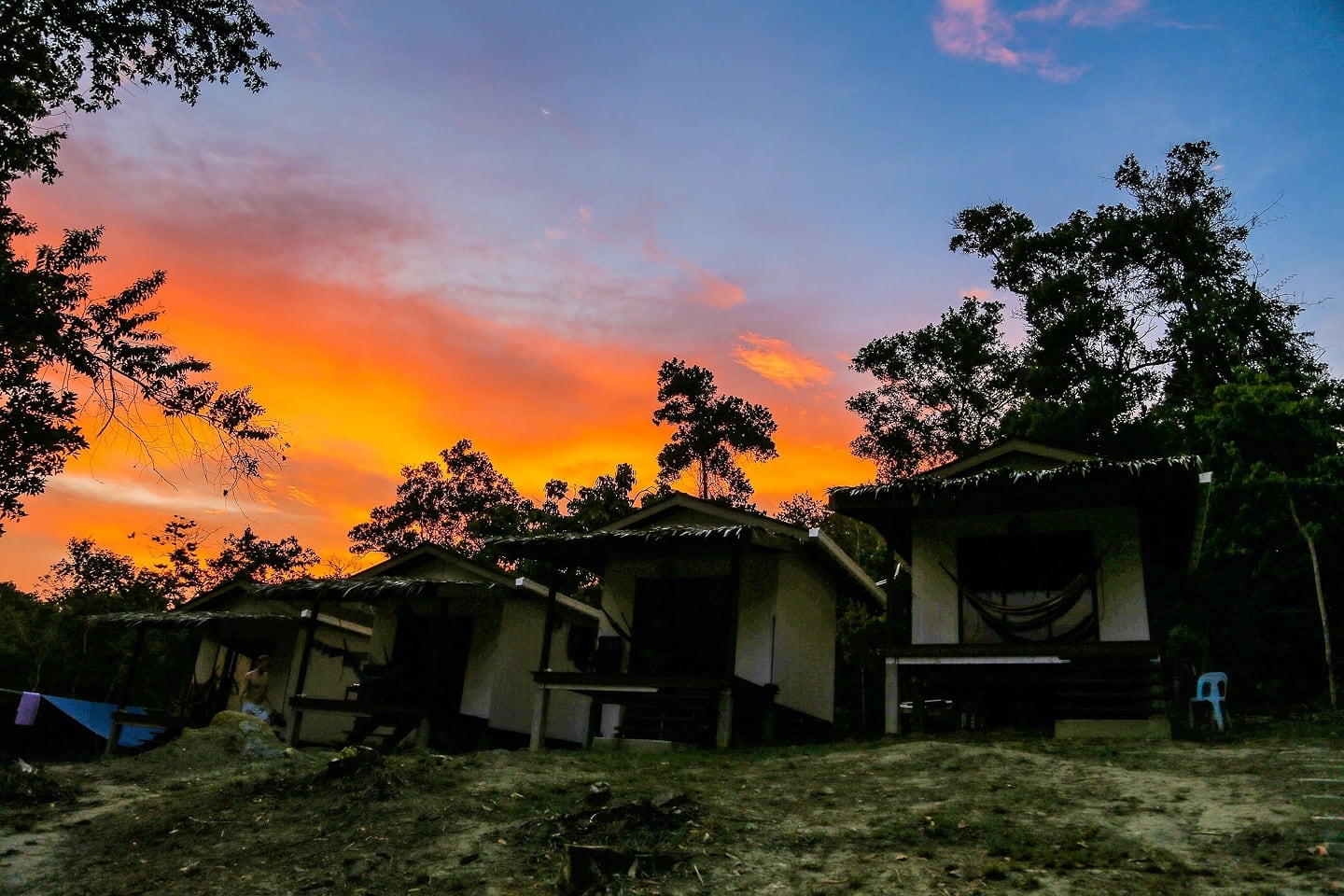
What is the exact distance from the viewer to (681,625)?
16141 millimetres

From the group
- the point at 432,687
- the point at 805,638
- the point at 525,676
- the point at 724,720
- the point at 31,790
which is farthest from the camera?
the point at 525,676

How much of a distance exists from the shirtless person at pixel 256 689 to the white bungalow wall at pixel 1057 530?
12.8 m

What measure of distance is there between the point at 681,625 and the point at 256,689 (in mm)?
9117

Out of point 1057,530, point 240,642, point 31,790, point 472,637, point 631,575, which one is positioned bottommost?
point 31,790

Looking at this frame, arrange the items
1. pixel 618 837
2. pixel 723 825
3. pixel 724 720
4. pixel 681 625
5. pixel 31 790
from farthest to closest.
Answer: pixel 681 625, pixel 724 720, pixel 31 790, pixel 723 825, pixel 618 837

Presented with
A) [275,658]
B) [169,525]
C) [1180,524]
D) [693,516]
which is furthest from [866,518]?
[169,525]

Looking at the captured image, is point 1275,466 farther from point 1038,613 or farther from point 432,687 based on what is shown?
point 432,687

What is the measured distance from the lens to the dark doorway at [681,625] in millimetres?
15688

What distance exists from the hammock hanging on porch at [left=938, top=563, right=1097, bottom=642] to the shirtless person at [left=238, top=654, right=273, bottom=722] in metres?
13.6

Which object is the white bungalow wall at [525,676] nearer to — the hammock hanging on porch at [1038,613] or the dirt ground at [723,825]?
the dirt ground at [723,825]

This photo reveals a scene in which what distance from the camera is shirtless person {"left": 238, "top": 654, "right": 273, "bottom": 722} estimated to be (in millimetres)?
18281

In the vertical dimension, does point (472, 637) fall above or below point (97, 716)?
above

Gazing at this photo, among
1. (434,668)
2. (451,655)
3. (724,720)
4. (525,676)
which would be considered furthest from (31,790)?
(525,676)

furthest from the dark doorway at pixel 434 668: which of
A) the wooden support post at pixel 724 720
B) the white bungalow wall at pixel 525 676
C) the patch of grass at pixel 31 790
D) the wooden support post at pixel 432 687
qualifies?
the patch of grass at pixel 31 790
